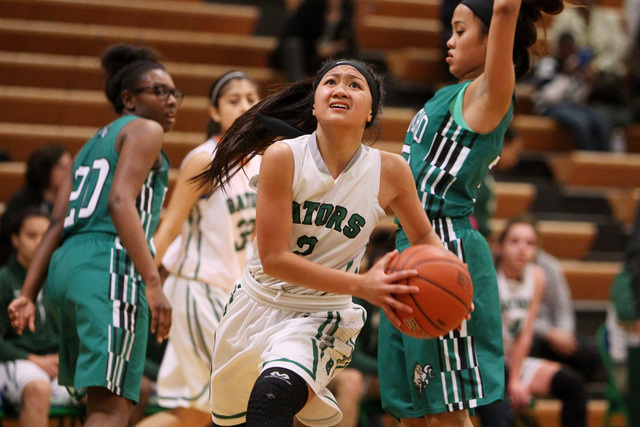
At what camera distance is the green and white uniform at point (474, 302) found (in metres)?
3.14

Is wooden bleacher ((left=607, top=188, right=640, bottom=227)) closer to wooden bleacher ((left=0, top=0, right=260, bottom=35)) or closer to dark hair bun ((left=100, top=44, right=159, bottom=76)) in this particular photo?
wooden bleacher ((left=0, top=0, right=260, bottom=35))

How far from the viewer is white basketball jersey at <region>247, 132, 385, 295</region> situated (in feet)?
9.70

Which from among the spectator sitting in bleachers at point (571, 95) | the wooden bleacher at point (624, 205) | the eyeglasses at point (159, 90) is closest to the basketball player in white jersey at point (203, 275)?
the eyeglasses at point (159, 90)

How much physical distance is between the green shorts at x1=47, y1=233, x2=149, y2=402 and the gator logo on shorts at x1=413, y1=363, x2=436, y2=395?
1.13 m

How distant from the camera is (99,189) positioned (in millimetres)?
3602

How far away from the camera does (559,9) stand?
11.2 ft

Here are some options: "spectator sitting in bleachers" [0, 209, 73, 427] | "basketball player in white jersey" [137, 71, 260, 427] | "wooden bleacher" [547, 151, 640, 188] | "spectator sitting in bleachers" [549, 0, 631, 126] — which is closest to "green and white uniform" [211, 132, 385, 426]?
"basketball player in white jersey" [137, 71, 260, 427]

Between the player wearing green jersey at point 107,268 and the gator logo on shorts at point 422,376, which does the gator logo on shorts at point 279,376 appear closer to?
→ the gator logo on shorts at point 422,376

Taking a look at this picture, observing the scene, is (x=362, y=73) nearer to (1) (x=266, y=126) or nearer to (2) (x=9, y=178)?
(1) (x=266, y=126)

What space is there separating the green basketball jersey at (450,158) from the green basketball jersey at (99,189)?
115cm

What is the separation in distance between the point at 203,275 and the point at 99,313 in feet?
3.49

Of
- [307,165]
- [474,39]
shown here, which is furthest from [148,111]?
[474,39]

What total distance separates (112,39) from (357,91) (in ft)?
21.7

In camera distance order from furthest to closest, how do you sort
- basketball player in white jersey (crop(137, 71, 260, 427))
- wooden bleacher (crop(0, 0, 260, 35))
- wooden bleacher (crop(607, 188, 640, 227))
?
1. wooden bleacher (crop(0, 0, 260, 35))
2. wooden bleacher (crop(607, 188, 640, 227))
3. basketball player in white jersey (crop(137, 71, 260, 427))
